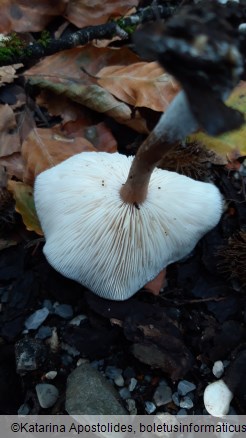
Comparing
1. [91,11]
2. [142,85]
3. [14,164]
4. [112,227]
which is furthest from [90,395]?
[91,11]

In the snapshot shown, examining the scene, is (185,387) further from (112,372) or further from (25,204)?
(25,204)

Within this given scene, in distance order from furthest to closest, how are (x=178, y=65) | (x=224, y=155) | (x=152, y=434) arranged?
(x=224, y=155), (x=152, y=434), (x=178, y=65)

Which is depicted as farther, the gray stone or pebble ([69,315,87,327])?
pebble ([69,315,87,327])

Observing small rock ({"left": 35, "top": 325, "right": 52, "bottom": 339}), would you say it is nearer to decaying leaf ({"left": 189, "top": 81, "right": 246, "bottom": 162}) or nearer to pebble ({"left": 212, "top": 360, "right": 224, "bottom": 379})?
pebble ({"left": 212, "top": 360, "right": 224, "bottom": 379})

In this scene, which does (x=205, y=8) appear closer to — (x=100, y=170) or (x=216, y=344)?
(x=100, y=170)

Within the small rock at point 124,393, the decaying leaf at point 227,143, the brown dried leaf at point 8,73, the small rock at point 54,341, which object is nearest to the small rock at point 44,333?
the small rock at point 54,341

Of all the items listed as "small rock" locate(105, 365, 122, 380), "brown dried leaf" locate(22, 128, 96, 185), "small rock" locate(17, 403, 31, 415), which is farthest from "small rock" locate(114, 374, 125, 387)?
"brown dried leaf" locate(22, 128, 96, 185)

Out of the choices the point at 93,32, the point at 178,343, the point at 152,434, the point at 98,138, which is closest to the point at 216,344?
the point at 178,343
